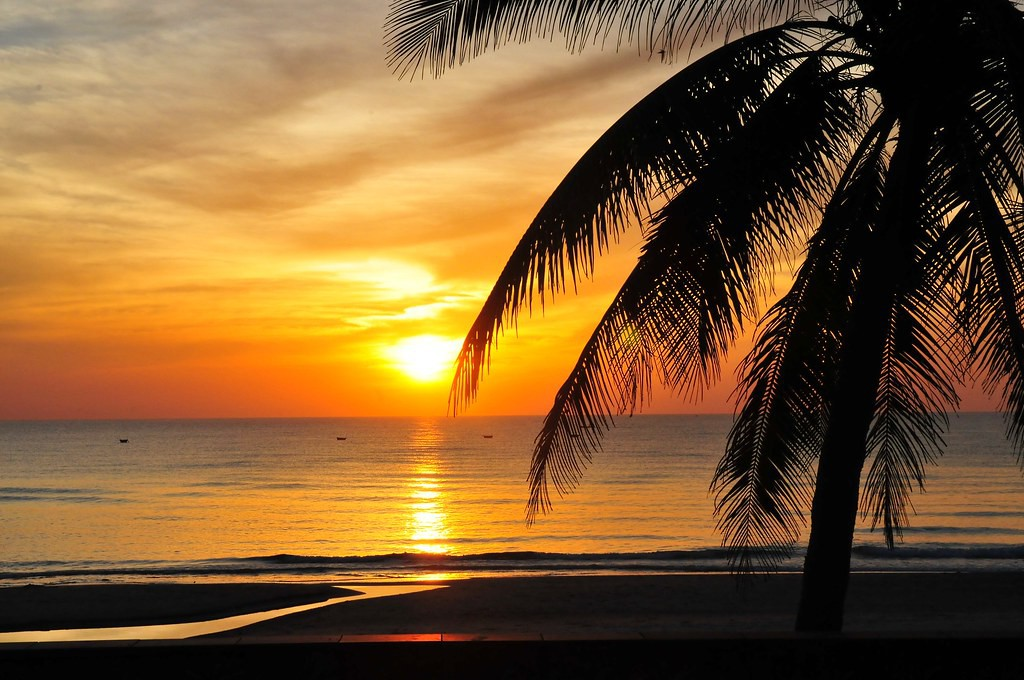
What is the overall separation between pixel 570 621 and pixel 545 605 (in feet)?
4.77

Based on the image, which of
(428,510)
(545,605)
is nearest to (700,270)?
(545,605)

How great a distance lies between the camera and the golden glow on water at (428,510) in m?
34.2

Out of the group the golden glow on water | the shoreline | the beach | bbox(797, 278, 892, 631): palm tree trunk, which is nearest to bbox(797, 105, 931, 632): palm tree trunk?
bbox(797, 278, 892, 631): palm tree trunk

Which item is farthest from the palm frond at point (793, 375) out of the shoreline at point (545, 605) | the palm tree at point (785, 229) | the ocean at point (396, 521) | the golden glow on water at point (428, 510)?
the golden glow on water at point (428, 510)

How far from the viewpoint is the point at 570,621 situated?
Result: 15.7 meters

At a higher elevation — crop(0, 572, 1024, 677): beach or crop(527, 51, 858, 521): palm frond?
crop(527, 51, 858, 521): palm frond

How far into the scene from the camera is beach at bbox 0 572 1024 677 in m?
4.86

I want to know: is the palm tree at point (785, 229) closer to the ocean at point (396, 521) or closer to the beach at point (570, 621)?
the beach at point (570, 621)

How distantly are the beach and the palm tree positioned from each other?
1.18 meters

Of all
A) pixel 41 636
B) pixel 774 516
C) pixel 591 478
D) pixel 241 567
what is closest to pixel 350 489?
pixel 591 478

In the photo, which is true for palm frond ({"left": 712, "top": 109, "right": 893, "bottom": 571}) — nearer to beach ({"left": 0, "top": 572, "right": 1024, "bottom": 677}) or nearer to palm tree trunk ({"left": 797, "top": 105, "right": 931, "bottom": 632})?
palm tree trunk ({"left": 797, "top": 105, "right": 931, "bottom": 632})

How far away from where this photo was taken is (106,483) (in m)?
65.9

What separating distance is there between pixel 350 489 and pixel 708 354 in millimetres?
57300

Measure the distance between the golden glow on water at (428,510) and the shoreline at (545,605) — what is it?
34.9 ft
